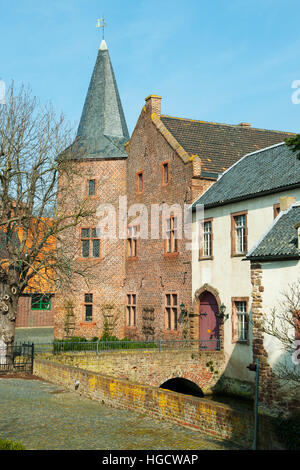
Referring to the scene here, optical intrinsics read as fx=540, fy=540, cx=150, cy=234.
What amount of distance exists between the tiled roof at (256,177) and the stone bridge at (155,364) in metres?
6.75

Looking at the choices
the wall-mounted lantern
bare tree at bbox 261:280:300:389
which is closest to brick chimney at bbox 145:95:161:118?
the wall-mounted lantern

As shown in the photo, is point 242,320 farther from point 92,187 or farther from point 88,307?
point 92,187

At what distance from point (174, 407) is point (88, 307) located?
59.9ft

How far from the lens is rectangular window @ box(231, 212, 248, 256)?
22.3 meters

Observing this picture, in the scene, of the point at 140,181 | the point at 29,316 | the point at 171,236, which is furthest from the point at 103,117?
the point at 29,316

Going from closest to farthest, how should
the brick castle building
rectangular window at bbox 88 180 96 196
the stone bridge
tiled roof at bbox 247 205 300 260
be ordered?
tiled roof at bbox 247 205 300 260 → the stone bridge → the brick castle building → rectangular window at bbox 88 180 96 196

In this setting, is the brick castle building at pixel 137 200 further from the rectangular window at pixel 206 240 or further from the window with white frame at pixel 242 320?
the window with white frame at pixel 242 320

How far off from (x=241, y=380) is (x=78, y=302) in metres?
11.4

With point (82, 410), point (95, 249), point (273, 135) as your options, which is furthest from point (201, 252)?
point (82, 410)

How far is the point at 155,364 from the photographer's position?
2148 cm

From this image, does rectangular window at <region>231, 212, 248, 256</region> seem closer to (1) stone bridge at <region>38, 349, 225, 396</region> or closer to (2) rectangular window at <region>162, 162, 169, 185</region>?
(1) stone bridge at <region>38, 349, 225, 396</region>

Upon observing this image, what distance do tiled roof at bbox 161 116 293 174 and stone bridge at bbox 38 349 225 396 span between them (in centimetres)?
899

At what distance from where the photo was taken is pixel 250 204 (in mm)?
22062

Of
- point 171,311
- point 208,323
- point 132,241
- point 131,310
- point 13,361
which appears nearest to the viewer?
point 13,361
